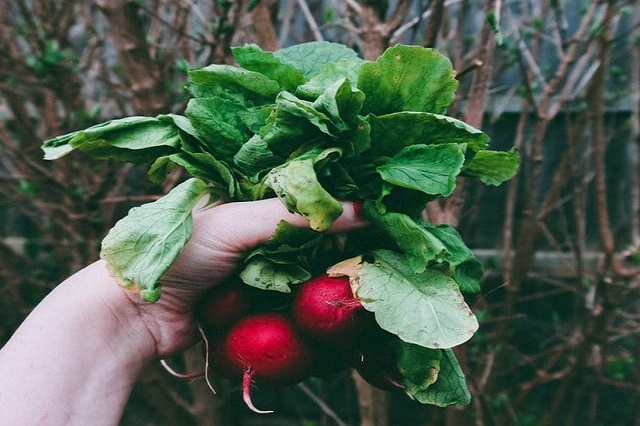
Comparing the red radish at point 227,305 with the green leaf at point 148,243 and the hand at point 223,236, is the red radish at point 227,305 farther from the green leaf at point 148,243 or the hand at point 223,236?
the green leaf at point 148,243

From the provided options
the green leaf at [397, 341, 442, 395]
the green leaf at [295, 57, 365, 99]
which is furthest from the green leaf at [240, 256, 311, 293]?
the green leaf at [295, 57, 365, 99]

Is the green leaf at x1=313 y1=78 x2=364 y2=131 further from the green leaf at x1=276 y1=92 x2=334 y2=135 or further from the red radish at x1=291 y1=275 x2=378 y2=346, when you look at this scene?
the red radish at x1=291 y1=275 x2=378 y2=346

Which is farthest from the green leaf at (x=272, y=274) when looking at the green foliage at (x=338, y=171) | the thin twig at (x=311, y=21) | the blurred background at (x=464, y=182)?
the thin twig at (x=311, y=21)

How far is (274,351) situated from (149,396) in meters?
2.24

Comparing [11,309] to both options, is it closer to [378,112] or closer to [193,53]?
[193,53]

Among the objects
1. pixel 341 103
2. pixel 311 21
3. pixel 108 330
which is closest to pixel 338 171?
pixel 341 103

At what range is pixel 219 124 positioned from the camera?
1.42 m

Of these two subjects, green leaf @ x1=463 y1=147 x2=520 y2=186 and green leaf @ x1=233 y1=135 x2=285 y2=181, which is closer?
green leaf @ x1=233 y1=135 x2=285 y2=181

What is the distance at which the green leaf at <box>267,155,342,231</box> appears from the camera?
3.99ft

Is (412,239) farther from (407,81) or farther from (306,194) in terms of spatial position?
(407,81)

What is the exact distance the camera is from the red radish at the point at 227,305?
1.39 metres

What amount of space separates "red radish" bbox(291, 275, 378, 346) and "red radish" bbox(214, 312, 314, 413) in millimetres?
42

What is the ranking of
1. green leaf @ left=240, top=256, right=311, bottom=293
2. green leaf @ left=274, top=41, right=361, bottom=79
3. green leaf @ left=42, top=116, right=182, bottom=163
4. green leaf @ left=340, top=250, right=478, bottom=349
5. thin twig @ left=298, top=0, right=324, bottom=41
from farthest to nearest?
thin twig @ left=298, top=0, right=324, bottom=41 < green leaf @ left=274, top=41, right=361, bottom=79 < green leaf @ left=42, top=116, right=182, bottom=163 < green leaf @ left=240, top=256, right=311, bottom=293 < green leaf @ left=340, top=250, right=478, bottom=349

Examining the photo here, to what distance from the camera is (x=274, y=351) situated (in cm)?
133
